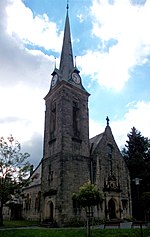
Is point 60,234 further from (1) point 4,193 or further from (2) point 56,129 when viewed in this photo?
(2) point 56,129

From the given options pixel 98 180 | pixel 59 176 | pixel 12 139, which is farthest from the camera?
pixel 12 139

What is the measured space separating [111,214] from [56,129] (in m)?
12.5

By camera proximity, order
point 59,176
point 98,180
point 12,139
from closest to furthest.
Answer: point 59,176, point 98,180, point 12,139

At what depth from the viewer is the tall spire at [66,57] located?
118ft

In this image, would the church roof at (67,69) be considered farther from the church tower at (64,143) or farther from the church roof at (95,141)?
the church roof at (95,141)

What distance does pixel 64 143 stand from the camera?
96.0ft

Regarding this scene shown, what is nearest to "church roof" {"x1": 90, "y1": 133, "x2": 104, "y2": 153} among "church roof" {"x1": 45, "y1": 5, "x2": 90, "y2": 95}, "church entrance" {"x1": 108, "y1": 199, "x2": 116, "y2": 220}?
"church entrance" {"x1": 108, "y1": 199, "x2": 116, "y2": 220}

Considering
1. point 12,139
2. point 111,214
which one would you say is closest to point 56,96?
point 12,139

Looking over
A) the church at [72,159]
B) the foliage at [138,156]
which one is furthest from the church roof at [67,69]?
the foliage at [138,156]

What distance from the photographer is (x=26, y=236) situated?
1773 centimetres

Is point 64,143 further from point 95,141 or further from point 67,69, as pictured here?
point 67,69

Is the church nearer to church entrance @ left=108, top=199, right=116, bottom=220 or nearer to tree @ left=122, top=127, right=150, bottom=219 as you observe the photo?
church entrance @ left=108, top=199, right=116, bottom=220

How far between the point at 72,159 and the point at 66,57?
16.3m

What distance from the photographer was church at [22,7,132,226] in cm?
2773
